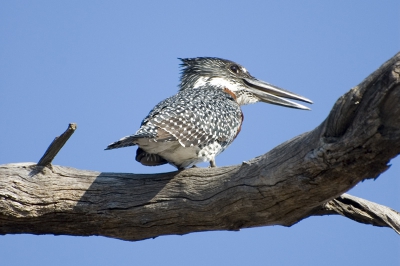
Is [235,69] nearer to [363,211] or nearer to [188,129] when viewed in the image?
[188,129]

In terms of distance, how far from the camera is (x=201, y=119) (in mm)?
5164

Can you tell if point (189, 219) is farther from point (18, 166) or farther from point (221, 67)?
point (221, 67)

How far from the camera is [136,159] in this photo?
16.4 feet

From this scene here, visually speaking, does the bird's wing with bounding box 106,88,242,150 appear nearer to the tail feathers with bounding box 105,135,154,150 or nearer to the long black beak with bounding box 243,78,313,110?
the tail feathers with bounding box 105,135,154,150

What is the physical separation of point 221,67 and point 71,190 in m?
2.61

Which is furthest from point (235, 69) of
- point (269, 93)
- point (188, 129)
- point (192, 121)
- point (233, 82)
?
point (188, 129)

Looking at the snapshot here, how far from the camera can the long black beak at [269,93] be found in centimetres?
645

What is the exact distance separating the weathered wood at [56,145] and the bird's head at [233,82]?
227cm

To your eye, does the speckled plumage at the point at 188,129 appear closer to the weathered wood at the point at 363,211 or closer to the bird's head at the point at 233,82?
the bird's head at the point at 233,82

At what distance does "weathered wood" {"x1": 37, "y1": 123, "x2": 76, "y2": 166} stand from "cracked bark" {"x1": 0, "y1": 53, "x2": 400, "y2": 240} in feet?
0.26

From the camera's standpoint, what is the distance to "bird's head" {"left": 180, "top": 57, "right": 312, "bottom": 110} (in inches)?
255

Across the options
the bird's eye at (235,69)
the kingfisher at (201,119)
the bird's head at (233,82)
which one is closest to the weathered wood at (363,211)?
the kingfisher at (201,119)

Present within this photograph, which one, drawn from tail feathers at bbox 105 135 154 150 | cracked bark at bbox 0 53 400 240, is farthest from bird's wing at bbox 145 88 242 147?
cracked bark at bbox 0 53 400 240

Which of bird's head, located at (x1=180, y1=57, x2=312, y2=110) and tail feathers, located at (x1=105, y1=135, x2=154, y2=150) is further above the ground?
bird's head, located at (x1=180, y1=57, x2=312, y2=110)
